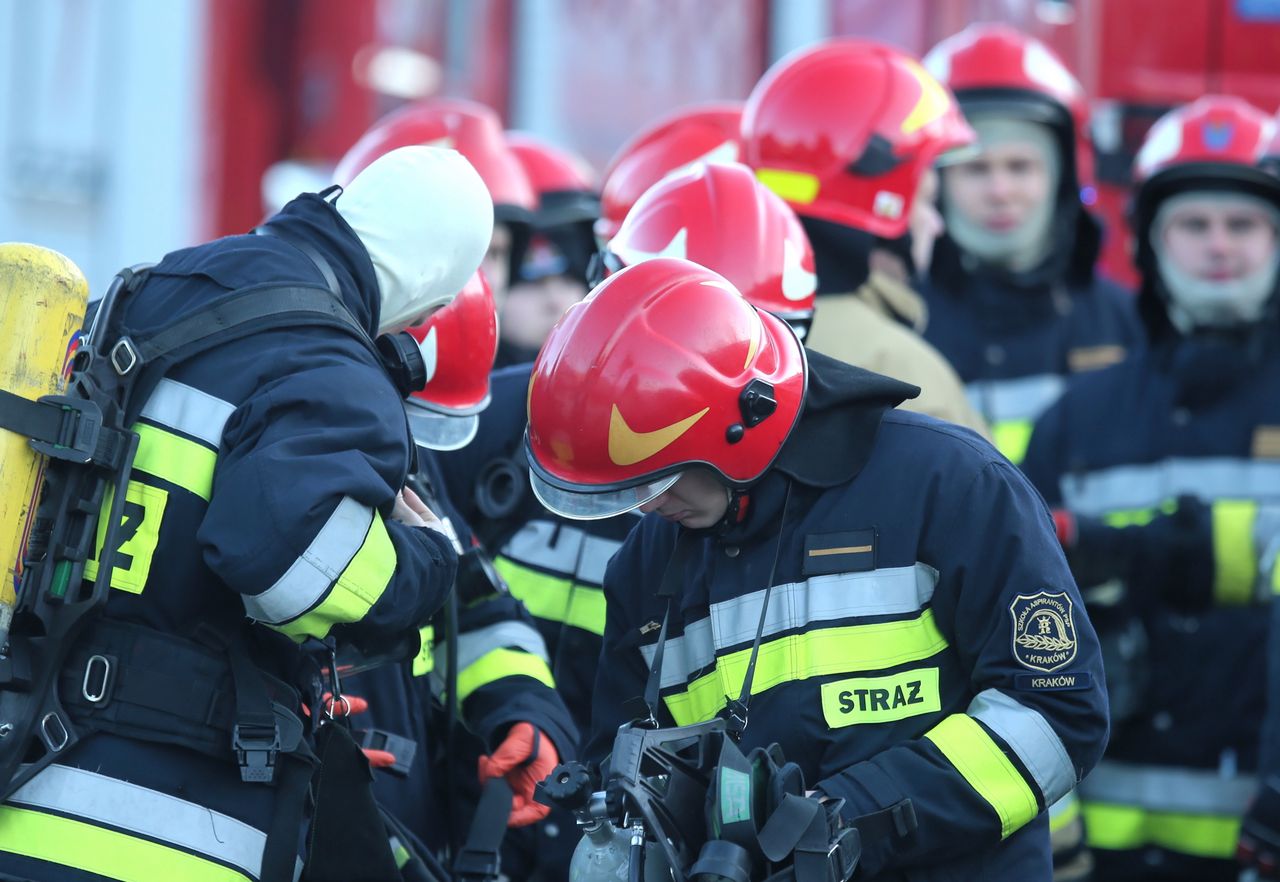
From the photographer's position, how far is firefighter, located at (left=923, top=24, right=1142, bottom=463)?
217 inches

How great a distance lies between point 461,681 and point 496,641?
0.12m

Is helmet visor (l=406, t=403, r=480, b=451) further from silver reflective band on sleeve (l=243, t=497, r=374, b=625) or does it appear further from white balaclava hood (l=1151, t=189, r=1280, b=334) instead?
white balaclava hood (l=1151, t=189, r=1280, b=334)

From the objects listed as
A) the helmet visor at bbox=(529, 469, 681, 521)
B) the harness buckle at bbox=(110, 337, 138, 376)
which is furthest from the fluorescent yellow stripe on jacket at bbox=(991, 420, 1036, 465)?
the harness buckle at bbox=(110, 337, 138, 376)

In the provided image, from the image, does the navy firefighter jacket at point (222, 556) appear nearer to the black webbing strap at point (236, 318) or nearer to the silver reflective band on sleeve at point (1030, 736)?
the black webbing strap at point (236, 318)

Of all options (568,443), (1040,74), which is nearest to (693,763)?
(568,443)

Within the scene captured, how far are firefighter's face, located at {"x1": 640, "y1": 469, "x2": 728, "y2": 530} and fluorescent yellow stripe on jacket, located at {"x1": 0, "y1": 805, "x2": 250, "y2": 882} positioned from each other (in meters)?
0.92

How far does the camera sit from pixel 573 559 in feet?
12.3

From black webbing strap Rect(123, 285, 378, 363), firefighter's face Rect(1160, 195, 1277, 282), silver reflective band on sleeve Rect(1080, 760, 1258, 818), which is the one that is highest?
firefighter's face Rect(1160, 195, 1277, 282)

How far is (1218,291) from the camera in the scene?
493 cm

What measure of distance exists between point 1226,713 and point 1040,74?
7.56ft

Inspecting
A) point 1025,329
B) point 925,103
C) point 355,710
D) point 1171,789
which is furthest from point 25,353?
point 1025,329

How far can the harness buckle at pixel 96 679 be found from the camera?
9.10 ft

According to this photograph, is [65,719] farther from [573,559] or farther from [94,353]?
[573,559]

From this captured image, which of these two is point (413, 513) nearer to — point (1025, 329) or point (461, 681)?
point (461, 681)
